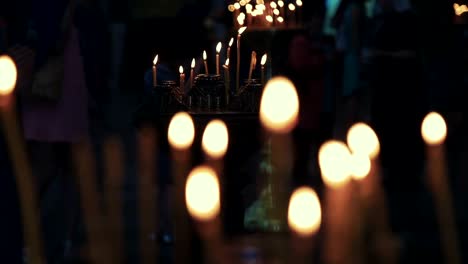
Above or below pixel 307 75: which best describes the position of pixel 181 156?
below

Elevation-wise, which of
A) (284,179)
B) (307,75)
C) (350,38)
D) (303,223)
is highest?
(350,38)

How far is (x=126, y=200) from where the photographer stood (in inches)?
337

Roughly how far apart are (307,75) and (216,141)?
5.60 meters

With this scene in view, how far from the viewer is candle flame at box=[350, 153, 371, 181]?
3227mm

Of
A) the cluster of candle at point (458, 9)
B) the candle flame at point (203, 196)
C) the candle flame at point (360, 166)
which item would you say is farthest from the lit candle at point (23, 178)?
the cluster of candle at point (458, 9)

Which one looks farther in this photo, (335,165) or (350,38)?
(350,38)

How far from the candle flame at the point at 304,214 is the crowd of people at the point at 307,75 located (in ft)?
9.71

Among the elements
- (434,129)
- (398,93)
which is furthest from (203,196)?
(398,93)

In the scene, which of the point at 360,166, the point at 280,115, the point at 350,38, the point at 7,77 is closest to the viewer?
the point at 280,115

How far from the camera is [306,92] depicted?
30.1 feet

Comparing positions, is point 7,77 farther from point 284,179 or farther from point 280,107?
point 280,107

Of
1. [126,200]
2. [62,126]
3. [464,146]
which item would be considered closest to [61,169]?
[62,126]

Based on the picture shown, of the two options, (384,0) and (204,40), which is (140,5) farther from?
(384,0)

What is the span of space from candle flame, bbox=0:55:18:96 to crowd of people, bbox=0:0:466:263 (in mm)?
1788
